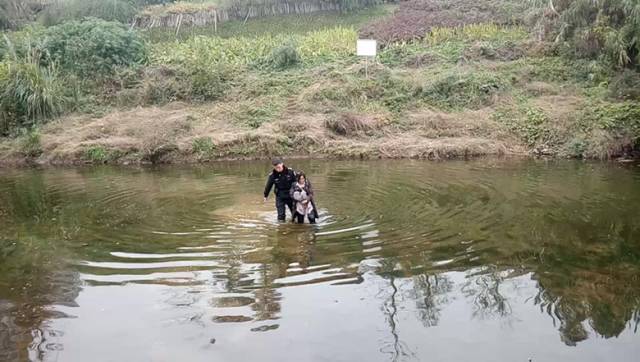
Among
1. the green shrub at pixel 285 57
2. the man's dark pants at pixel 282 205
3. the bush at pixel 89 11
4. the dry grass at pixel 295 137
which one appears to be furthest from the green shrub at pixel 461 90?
the bush at pixel 89 11

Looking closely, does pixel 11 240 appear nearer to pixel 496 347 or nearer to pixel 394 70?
pixel 496 347

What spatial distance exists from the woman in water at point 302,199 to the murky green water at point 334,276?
25 cm

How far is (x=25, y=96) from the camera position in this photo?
24.6 meters

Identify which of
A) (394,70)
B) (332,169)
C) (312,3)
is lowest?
(332,169)

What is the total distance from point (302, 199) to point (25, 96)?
1791 cm

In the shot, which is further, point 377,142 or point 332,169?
point 377,142

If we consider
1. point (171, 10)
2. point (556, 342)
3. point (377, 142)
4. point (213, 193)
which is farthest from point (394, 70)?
point (556, 342)

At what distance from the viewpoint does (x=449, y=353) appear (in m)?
6.65

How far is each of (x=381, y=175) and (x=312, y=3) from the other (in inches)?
1016

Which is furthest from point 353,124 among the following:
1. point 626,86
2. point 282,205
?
point 282,205

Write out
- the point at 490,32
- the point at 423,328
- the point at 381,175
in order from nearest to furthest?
the point at 423,328
the point at 381,175
the point at 490,32

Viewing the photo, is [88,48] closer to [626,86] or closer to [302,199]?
[302,199]

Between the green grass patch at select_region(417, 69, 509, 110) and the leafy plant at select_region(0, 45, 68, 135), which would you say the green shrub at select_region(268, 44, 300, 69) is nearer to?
the green grass patch at select_region(417, 69, 509, 110)

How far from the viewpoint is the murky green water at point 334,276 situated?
6.98m
